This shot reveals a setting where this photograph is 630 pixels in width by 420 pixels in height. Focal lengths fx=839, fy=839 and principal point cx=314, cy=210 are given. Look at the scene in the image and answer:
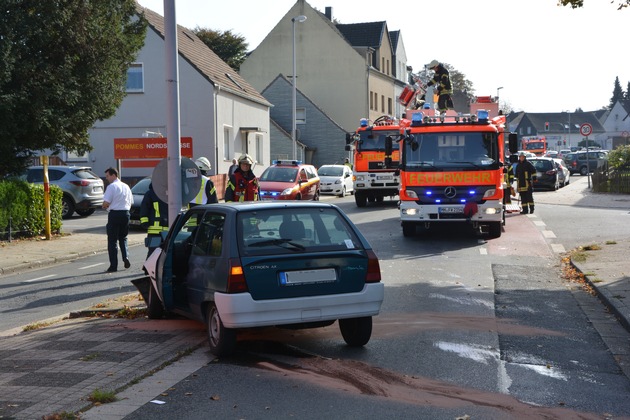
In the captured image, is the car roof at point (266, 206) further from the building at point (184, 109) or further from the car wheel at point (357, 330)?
the building at point (184, 109)

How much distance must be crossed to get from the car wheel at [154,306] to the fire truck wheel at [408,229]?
9914mm

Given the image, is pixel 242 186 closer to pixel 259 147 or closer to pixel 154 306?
pixel 154 306

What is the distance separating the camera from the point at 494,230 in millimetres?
18516

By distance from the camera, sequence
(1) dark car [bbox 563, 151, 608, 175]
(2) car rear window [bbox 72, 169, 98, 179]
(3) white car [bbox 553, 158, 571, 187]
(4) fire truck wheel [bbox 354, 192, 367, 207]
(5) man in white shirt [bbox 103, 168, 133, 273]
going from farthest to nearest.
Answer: (1) dark car [bbox 563, 151, 608, 175]
(3) white car [bbox 553, 158, 571, 187]
(4) fire truck wheel [bbox 354, 192, 367, 207]
(2) car rear window [bbox 72, 169, 98, 179]
(5) man in white shirt [bbox 103, 168, 133, 273]

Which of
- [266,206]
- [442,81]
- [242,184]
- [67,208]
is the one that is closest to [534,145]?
[442,81]

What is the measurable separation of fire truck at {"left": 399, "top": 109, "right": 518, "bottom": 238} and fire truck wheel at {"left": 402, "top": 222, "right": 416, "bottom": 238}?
0.42m

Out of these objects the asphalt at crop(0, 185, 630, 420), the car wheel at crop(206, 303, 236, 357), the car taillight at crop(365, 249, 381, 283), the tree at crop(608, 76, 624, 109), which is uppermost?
the tree at crop(608, 76, 624, 109)

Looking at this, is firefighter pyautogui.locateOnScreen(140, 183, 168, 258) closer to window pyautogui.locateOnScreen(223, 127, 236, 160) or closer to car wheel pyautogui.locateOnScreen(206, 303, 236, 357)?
car wheel pyautogui.locateOnScreen(206, 303, 236, 357)

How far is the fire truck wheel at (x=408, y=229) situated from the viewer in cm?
1876

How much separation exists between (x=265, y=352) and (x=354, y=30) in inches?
2527

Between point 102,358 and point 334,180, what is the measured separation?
32830mm

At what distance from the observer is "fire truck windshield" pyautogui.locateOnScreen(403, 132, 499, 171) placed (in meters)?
17.7

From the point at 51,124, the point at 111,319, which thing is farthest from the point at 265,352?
the point at 51,124

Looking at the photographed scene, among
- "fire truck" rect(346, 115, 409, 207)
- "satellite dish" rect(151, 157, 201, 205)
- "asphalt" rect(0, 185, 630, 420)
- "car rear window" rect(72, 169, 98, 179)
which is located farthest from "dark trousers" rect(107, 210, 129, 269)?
"fire truck" rect(346, 115, 409, 207)
